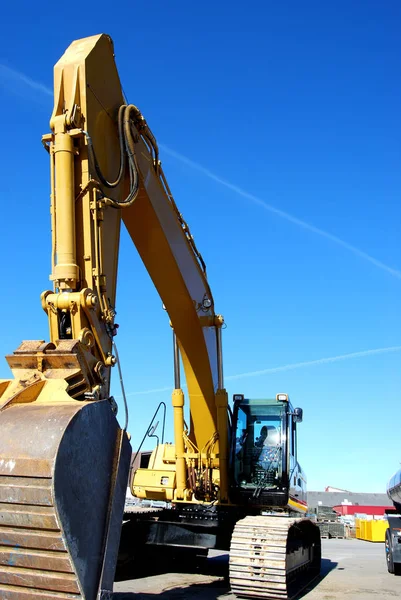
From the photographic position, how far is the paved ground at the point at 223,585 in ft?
30.8

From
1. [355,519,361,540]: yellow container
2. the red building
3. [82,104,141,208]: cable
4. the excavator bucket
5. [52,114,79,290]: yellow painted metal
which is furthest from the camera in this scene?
the red building

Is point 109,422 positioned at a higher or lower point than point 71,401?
lower

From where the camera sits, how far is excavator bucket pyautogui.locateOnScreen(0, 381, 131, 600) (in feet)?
15.1

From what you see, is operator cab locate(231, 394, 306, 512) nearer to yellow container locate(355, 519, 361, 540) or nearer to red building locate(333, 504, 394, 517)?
yellow container locate(355, 519, 361, 540)

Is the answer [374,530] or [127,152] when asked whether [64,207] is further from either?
[374,530]

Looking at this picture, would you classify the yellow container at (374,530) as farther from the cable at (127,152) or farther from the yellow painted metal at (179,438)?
the cable at (127,152)

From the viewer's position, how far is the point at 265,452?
1098cm

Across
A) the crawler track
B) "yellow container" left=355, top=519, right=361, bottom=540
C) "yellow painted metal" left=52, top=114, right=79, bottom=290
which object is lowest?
"yellow container" left=355, top=519, right=361, bottom=540

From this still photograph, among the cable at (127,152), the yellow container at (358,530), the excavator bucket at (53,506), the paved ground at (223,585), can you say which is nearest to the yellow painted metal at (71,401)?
the excavator bucket at (53,506)

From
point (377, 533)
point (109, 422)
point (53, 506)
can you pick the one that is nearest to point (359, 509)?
point (377, 533)

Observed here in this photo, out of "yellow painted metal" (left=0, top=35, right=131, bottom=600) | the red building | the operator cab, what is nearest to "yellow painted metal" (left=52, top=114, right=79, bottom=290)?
"yellow painted metal" (left=0, top=35, right=131, bottom=600)

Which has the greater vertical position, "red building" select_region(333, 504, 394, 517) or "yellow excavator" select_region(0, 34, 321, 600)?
"yellow excavator" select_region(0, 34, 321, 600)

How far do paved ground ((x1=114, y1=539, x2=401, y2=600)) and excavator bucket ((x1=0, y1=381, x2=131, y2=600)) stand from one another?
353 cm

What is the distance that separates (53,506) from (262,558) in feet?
17.1
